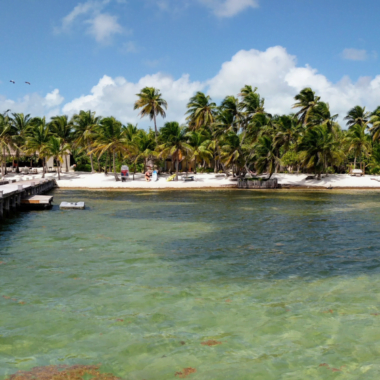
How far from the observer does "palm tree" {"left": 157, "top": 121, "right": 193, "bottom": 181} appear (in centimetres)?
4838

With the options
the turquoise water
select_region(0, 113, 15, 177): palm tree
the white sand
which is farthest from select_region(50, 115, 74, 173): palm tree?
the turquoise water

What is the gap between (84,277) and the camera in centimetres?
967

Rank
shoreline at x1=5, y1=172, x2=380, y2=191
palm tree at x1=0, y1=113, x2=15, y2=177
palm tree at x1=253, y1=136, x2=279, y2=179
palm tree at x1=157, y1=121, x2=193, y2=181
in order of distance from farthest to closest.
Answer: palm tree at x1=0, y1=113, x2=15, y2=177
palm tree at x1=157, y1=121, x2=193, y2=181
palm tree at x1=253, y1=136, x2=279, y2=179
shoreline at x1=5, y1=172, x2=380, y2=191

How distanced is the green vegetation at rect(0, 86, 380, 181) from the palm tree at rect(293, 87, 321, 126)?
123mm

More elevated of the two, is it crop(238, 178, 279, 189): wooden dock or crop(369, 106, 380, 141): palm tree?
crop(369, 106, 380, 141): palm tree

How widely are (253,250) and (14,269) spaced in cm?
668

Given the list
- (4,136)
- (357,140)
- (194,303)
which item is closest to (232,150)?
(357,140)

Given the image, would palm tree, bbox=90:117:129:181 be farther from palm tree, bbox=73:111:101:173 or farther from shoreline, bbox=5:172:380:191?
→ palm tree, bbox=73:111:101:173

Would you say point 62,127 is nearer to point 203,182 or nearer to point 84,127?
point 84,127

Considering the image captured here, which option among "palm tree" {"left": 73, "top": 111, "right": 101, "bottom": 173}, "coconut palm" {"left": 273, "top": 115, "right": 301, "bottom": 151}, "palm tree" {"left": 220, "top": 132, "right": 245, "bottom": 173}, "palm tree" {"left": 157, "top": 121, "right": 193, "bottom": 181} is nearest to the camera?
"palm tree" {"left": 220, "top": 132, "right": 245, "bottom": 173}

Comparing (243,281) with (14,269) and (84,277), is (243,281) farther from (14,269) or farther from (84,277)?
(14,269)

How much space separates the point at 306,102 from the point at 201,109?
1377cm

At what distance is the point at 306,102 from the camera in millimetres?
53938

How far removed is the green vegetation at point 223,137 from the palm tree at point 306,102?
0.12 m
